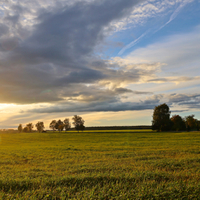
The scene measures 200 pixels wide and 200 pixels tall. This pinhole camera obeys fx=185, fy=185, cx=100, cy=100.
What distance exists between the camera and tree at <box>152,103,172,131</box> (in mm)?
103625

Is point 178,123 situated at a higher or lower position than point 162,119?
lower

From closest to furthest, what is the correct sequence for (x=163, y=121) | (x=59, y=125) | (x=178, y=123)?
(x=163, y=121) → (x=178, y=123) → (x=59, y=125)

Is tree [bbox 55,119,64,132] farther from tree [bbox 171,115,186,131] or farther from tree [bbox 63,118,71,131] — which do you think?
tree [bbox 171,115,186,131]

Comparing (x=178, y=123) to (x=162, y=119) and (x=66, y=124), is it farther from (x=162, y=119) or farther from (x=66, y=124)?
(x=66, y=124)

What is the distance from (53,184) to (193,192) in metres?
5.45

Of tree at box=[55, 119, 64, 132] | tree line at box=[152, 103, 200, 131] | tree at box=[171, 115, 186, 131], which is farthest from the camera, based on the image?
tree at box=[55, 119, 64, 132]

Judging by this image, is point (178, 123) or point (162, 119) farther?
point (178, 123)

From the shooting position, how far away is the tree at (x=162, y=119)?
10362cm

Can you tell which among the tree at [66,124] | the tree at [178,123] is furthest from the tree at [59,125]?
the tree at [178,123]

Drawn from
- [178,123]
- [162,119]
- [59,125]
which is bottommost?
[178,123]

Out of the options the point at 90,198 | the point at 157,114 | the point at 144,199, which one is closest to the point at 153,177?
the point at 144,199

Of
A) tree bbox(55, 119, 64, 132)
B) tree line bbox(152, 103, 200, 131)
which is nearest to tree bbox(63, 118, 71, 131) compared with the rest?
tree bbox(55, 119, 64, 132)

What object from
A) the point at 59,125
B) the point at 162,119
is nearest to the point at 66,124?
the point at 59,125

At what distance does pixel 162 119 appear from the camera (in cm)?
10381
